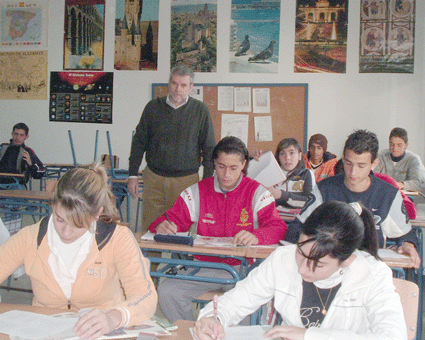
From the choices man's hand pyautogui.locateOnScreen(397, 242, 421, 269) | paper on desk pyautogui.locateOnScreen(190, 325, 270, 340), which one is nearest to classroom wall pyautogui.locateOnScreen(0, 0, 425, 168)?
man's hand pyautogui.locateOnScreen(397, 242, 421, 269)

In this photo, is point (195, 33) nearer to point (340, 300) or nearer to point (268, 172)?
point (268, 172)

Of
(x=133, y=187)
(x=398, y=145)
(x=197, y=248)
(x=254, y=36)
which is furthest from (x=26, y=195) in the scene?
(x=398, y=145)

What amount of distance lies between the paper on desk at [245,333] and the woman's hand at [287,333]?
0.03m

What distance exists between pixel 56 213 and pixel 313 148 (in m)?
3.70

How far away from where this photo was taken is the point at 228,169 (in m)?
2.46

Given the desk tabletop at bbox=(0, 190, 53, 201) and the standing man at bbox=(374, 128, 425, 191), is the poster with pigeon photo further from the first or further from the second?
the desk tabletop at bbox=(0, 190, 53, 201)

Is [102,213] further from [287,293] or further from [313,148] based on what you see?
[313,148]

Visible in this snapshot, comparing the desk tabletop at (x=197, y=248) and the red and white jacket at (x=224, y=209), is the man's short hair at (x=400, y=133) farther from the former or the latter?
the desk tabletop at (x=197, y=248)

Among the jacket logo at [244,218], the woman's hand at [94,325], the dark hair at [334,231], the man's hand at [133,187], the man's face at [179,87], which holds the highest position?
the man's face at [179,87]

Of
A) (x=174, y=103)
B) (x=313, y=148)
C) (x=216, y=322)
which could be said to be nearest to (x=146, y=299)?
(x=216, y=322)

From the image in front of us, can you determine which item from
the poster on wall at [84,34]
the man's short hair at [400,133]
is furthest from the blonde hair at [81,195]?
the poster on wall at [84,34]

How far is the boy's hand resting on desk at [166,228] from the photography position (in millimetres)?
2348

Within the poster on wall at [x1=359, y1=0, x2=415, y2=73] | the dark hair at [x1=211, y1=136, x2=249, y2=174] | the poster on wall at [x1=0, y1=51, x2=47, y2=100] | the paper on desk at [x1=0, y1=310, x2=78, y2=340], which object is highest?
the poster on wall at [x1=359, y1=0, x2=415, y2=73]

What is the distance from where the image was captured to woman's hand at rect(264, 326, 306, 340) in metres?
1.12
